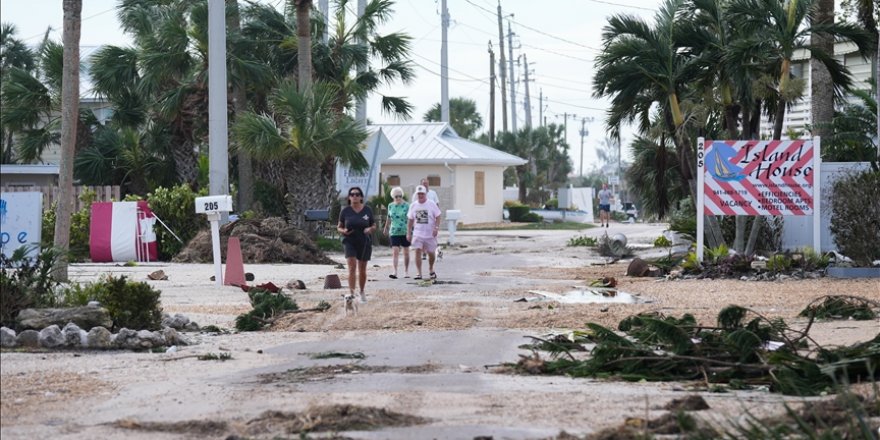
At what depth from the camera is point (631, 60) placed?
24016 mm

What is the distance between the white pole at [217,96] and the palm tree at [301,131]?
6.16 feet

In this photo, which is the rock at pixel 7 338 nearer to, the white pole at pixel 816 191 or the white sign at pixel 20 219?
the white sign at pixel 20 219

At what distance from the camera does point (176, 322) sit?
13.3 m

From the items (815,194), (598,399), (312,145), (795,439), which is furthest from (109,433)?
(312,145)

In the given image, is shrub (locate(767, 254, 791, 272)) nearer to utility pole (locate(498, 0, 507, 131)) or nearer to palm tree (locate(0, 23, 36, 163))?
palm tree (locate(0, 23, 36, 163))

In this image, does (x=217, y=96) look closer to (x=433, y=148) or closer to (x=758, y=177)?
(x=758, y=177)

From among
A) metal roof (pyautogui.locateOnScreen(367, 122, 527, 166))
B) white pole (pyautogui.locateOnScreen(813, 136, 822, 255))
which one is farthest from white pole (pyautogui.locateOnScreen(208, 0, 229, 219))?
metal roof (pyautogui.locateOnScreen(367, 122, 527, 166))

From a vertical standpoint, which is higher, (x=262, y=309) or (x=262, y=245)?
(x=262, y=245)

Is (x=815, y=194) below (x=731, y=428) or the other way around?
the other way around

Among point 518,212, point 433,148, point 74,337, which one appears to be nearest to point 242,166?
point 433,148

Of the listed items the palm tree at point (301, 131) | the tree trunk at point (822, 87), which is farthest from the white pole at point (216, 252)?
the tree trunk at point (822, 87)

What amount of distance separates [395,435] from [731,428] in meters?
2.05

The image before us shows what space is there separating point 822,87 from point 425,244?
10.5m

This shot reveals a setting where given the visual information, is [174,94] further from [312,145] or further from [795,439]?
[795,439]
